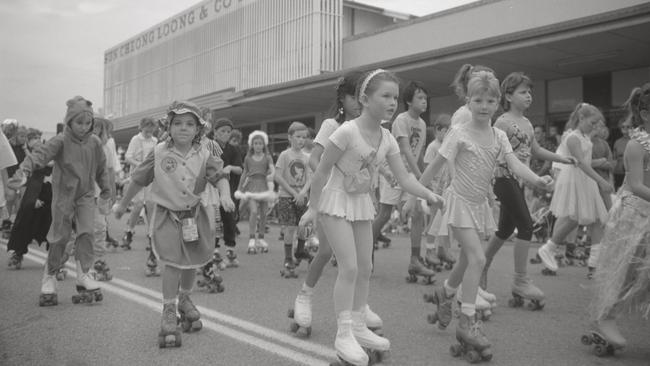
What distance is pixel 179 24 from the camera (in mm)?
43125

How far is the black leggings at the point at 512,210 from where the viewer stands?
5812 mm

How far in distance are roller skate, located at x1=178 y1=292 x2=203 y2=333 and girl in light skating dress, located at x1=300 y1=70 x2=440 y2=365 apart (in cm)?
143

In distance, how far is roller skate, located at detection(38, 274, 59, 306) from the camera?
20.7ft

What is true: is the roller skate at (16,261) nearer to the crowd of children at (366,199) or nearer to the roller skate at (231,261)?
the crowd of children at (366,199)

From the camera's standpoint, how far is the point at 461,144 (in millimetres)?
4887

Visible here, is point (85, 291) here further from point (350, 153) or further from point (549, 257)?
point (549, 257)

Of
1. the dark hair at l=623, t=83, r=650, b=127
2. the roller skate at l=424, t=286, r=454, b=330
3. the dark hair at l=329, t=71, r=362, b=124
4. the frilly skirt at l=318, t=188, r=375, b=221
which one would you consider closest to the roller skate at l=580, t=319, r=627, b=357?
the roller skate at l=424, t=286, r=454, b=330

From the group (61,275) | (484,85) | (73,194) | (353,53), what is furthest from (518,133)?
(353,53)

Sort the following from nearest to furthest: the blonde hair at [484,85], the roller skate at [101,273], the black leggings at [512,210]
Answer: the blonde hair at [484,85] → the black leggings at [512,210] → the roller skate at [101,273]

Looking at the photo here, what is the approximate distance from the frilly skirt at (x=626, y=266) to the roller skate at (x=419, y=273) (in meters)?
2.98

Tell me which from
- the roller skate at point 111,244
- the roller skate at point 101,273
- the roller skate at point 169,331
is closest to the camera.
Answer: the roller skate at point 169,331

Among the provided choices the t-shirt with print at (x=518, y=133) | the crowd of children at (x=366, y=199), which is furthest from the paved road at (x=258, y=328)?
the t-shirt with print at (x=518, y=133)

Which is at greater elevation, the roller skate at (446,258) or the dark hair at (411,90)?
the dark hair at (411,90)

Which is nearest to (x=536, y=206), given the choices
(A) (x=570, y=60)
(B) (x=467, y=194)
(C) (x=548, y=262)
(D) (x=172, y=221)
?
(A) (x=570, y=60)
